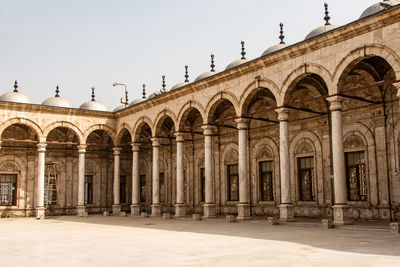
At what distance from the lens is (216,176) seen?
79.7 feet

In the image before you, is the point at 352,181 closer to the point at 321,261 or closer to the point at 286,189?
the point at 286,189

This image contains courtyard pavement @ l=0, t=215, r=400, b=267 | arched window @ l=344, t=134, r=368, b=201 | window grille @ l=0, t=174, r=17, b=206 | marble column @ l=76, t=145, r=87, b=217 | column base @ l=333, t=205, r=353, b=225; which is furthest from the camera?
marble column @ l=76, t=145, r=87, b=217

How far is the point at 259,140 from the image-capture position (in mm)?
22031

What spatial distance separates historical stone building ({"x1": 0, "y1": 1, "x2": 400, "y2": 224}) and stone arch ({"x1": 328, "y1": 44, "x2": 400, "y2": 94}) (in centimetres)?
3

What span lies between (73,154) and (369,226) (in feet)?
64.6

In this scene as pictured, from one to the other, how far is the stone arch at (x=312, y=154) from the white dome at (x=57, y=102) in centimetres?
1520

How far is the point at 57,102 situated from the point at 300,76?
1728cm

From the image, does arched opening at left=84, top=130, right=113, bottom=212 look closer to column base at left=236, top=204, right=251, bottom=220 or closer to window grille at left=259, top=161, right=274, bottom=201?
window grille at left=259, top=161, right=274, bottom=201

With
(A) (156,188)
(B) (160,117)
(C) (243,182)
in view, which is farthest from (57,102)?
(C) (243,182)

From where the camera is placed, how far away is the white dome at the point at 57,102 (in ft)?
90.7

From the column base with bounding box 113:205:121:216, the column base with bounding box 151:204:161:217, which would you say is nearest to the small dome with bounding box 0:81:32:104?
the column base with bounding box 113:205:121:216

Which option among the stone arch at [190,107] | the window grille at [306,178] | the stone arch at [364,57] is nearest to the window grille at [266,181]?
the window grille at [306,178]

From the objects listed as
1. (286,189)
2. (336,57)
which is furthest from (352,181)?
(336,57)

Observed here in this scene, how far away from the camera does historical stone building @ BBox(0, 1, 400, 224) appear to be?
14.8 metres
